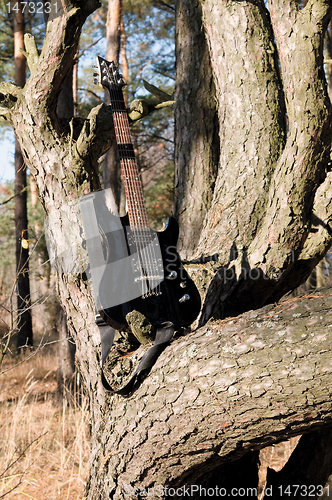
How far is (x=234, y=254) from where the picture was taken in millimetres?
2205

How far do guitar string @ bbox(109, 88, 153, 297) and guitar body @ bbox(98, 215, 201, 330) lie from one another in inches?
1.8

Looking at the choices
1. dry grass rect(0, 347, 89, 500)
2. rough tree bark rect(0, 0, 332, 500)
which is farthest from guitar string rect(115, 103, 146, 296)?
dry grass rect(0, 347, 89, 500)

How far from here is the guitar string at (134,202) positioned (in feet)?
6.15

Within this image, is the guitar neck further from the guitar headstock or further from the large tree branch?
the large tree branch

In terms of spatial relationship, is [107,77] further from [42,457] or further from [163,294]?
[42,457]

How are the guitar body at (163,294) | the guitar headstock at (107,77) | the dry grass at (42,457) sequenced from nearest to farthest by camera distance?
1. the guitar body at (163,294)
2. the guitar headstock at (107,77)
3. the dry grass at (42,457)

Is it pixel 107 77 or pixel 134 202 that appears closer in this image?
pixel 134 202

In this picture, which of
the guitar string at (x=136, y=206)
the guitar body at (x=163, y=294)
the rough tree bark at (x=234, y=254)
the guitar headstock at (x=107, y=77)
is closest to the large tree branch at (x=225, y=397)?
the rough tree bark at (x=234, y=254)

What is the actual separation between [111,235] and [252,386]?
34.9 inches

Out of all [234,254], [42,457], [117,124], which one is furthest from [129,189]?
[42,457]

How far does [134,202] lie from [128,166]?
0.71 ft

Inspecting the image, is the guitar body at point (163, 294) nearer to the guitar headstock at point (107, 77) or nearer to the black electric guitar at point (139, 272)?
the black electric guitar at point (139, 272)

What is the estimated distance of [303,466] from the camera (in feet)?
7.20

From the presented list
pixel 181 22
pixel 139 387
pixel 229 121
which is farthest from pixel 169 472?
pixel 181 22
